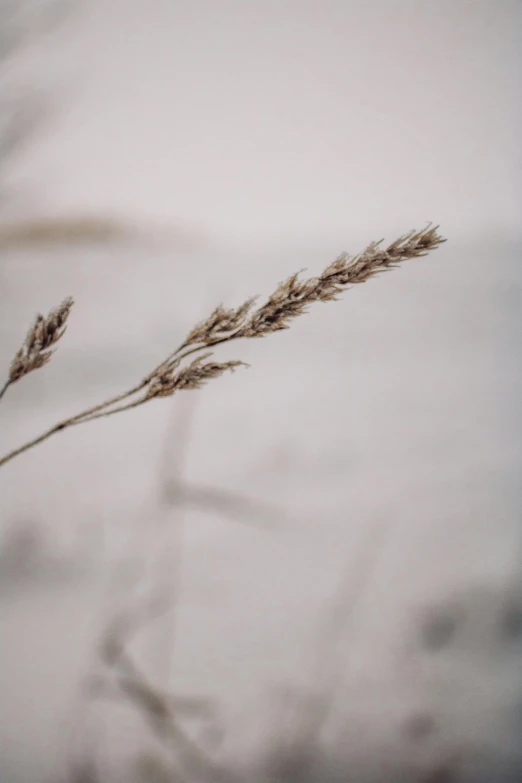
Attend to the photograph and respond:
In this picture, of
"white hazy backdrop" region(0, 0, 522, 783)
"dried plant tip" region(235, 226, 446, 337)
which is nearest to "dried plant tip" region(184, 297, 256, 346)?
"dried plant tip" region(235, 226, 446, 337)

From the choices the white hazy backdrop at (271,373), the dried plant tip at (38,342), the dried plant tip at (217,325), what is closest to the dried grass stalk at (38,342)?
the dried plant tip at (38,342)

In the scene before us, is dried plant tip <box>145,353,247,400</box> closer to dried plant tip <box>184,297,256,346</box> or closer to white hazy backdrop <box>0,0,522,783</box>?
dried plant tip <box>184,297,256,346</box>

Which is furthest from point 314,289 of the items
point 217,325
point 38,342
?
point 38,342

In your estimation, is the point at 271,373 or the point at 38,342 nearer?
the point at 38,342

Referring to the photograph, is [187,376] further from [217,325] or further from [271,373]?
[271,373]

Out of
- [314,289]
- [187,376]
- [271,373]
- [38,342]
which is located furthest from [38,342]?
[271,373]

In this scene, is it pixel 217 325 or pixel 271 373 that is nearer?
pixel 217 325

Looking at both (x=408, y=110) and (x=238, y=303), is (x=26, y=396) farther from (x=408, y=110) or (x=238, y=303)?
(x=408, y=110)

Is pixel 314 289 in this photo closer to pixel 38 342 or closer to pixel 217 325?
pixel 217 325
